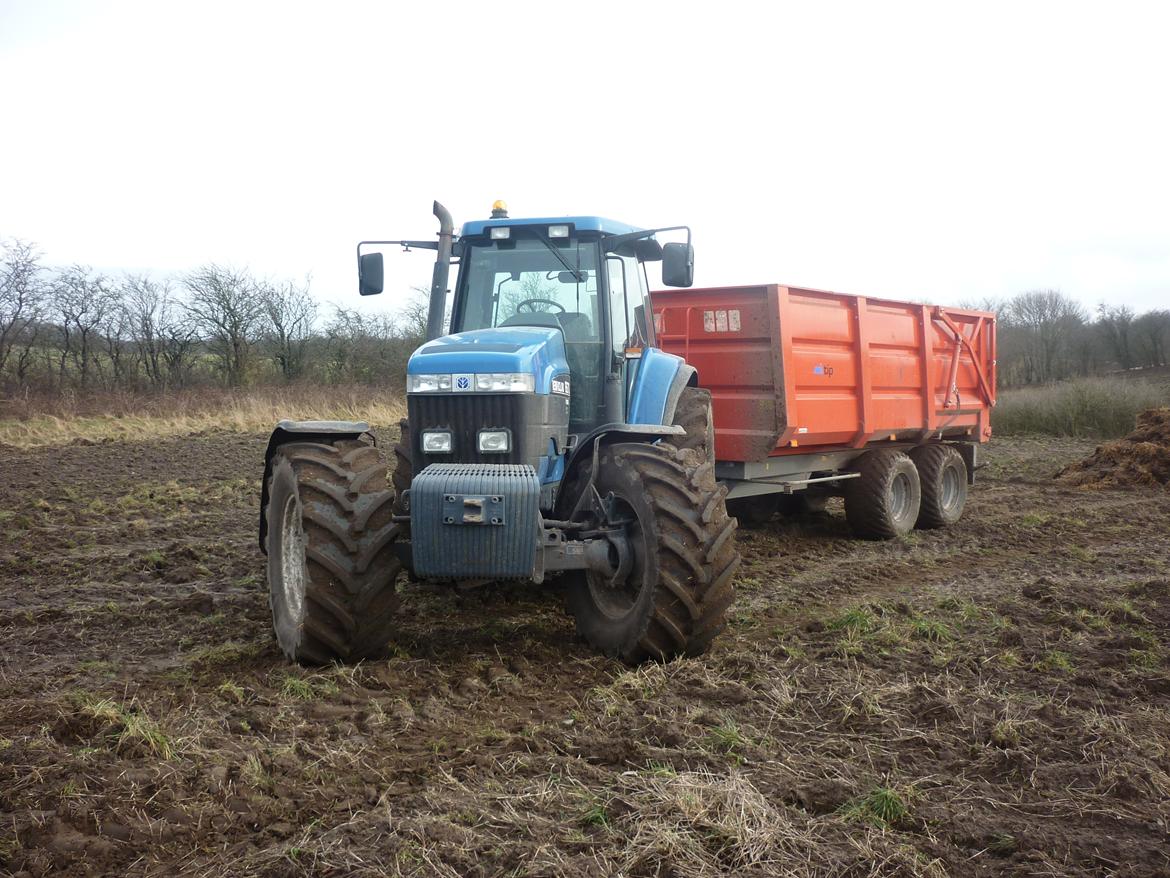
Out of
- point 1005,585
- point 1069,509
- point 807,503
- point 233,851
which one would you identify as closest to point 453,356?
point 233,851

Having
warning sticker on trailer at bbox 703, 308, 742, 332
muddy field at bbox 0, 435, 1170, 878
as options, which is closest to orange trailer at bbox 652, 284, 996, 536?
warning sticker on trailer at bbox 703, 308, 742, 332

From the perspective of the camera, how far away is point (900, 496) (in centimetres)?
977

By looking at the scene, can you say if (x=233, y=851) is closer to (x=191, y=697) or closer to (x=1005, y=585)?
(x=191, y=697)

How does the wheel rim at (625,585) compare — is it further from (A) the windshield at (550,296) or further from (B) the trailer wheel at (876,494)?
(B) the trailer wheel at (876,494)

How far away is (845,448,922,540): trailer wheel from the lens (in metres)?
9.15

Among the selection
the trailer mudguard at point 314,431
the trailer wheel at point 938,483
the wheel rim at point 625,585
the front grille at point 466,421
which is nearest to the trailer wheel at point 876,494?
the trailer wheel at point 938,483

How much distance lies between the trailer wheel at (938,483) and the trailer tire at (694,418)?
405 centimetres

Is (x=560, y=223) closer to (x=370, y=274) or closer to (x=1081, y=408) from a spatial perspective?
(x=370, y=274)

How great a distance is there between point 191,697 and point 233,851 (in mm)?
1490

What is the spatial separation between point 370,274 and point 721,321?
337 cm

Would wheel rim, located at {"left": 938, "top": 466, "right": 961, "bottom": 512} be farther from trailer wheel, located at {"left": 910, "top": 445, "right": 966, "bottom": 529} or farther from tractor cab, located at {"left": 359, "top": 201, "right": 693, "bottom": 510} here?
tractor cab, located at {"left": 359, "top": 201, "right": 693, "bottom": 510}

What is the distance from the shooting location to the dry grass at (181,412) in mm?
17625

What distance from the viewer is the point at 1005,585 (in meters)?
6.96

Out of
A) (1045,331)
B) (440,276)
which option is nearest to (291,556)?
(440,276)
